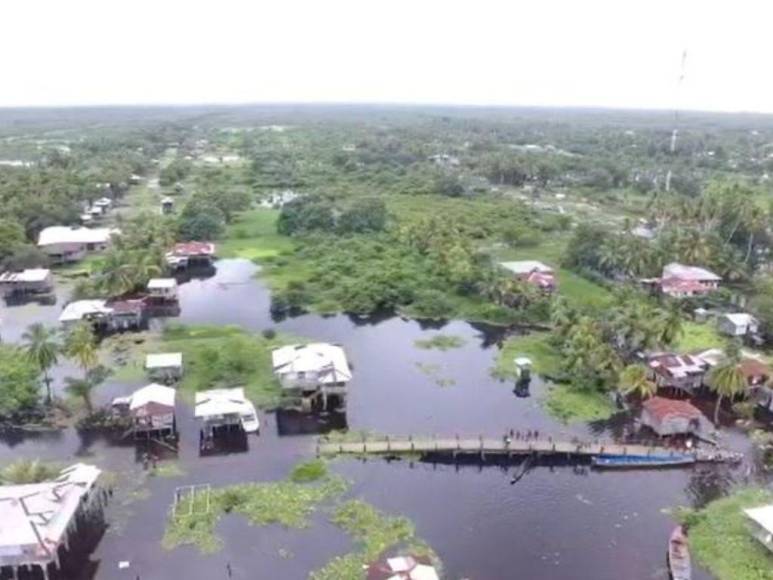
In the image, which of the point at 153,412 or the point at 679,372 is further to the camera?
the point at 679,372

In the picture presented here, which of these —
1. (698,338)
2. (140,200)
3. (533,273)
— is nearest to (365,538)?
(698,338)

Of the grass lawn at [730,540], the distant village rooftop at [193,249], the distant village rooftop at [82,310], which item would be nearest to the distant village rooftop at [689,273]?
the grass lawn at [730,540]

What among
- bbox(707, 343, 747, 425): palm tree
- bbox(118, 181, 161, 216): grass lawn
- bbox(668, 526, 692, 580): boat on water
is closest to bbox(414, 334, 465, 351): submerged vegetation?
bbox(707, 343, 747, 425): palm tree

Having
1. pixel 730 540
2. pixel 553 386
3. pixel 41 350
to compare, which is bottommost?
pixel 730 540

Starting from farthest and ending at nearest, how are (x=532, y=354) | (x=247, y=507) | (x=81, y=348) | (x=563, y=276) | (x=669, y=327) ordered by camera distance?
(x=563, y=276) → (x=532, y=354) → (x=669, y=327) → (x=81, y=348) → (x=247, y=507)

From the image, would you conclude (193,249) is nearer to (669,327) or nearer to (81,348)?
(81,348)

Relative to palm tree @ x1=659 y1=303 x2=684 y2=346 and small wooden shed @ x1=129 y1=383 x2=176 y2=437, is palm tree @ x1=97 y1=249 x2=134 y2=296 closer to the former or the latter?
small wooden shed @ x1=129 y1=383 x2=176 y2=437

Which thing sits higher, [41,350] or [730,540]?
[41,350]
